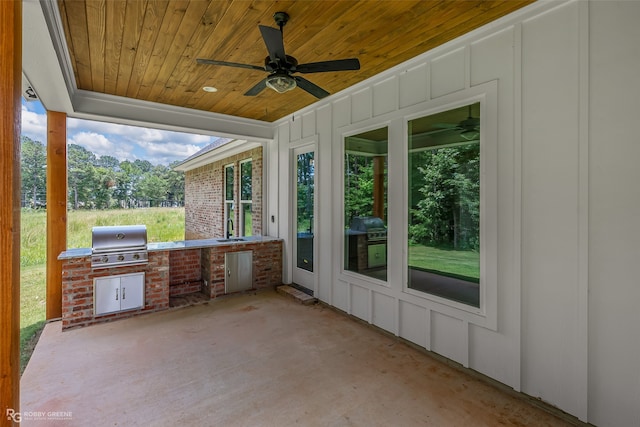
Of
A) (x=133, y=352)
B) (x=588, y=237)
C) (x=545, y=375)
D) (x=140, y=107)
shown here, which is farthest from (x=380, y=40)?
→ (x=133, y=352)

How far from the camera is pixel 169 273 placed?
5.16 metres

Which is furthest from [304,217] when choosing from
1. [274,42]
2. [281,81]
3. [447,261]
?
[274,42]

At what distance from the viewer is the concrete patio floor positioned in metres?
2.34

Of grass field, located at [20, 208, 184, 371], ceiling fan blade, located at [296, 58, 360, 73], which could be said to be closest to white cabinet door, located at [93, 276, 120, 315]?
grass field, located at [20, 208, 184, 371]

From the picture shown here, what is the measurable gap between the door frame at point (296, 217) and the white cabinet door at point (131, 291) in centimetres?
240

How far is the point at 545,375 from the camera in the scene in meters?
2.46

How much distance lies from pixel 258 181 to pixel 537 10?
5.20m

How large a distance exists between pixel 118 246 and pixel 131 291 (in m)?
0.67

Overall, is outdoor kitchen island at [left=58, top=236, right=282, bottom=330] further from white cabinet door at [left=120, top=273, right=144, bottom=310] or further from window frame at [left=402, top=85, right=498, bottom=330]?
window frame at [left=402, top=85, right=498, bottom=330]

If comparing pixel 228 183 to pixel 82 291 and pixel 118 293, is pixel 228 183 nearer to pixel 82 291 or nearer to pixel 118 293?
pixel 118 293

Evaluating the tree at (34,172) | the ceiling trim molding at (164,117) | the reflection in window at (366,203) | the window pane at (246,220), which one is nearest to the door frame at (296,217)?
the reflection in window at (366,203)

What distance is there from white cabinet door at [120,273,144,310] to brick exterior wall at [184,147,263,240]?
2585 mm

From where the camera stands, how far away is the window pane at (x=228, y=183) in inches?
323

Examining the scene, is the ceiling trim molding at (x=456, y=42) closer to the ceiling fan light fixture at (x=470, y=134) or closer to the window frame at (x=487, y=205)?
the window frame at (x=487, y=205)
